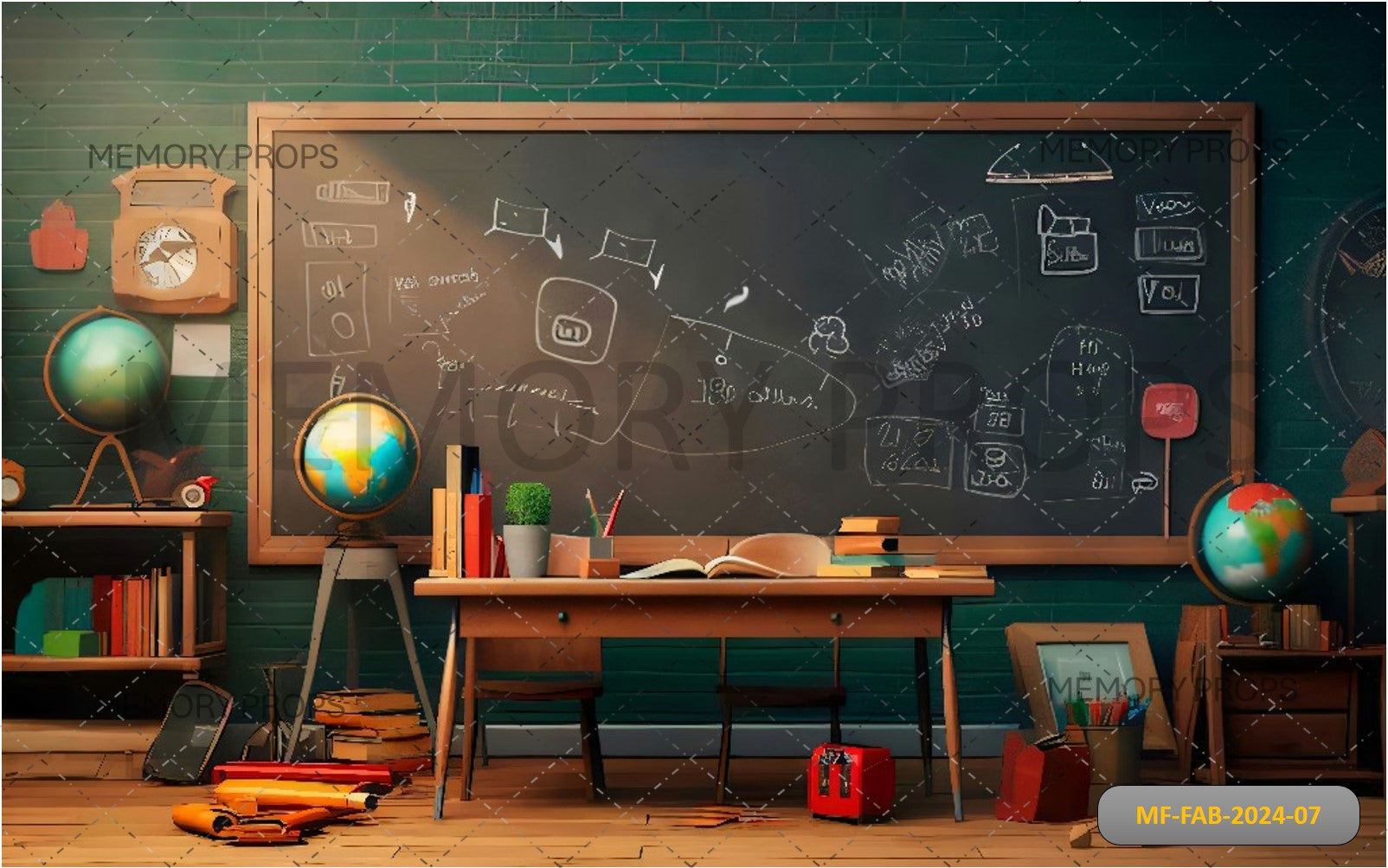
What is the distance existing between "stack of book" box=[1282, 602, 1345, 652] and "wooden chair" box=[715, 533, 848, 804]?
140 centimetres

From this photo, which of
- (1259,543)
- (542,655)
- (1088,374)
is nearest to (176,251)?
(542,655)

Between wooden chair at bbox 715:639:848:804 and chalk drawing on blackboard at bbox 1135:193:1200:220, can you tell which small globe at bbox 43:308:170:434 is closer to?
wooden chair at bbox 715:639:848:804

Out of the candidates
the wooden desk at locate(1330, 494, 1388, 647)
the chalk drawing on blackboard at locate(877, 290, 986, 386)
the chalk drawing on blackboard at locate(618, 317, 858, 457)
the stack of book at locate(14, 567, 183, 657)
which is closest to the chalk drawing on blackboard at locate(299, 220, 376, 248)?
the chalk drawing on blackboard at locate(618, 317, 858, 457)

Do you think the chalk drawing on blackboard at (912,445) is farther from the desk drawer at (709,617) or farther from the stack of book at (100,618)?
the stack of book at (100,618)

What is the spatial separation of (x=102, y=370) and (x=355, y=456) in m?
0.96

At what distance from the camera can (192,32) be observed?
16.7ft

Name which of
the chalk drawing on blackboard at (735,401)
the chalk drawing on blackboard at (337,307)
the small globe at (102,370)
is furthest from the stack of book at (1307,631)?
the small globe at (102,370)

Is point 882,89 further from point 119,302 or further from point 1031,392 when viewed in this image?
point 119,302

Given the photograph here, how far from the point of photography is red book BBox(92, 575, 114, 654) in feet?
15.3

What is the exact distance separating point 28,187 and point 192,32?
2.61 ft

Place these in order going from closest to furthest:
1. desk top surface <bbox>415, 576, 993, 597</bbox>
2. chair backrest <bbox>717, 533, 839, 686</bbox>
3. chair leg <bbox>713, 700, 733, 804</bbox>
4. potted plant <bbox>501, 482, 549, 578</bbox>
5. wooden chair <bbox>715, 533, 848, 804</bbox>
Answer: desk top surface <bbox>415, 576, 993, 597</bbox>, potted plant <bbox>501, 482, 549, 578</bbox>, chair leg <bbox>713, 700, 733, 804</bbox>, wooden chair <bbox>715, 533, 848, 804</bbox>, chair backrest <bbox>717, 533, 839, 686</bbox>

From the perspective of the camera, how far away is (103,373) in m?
4.75

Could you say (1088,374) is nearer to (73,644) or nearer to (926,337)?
(926,337)

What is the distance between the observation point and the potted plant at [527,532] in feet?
12.6
